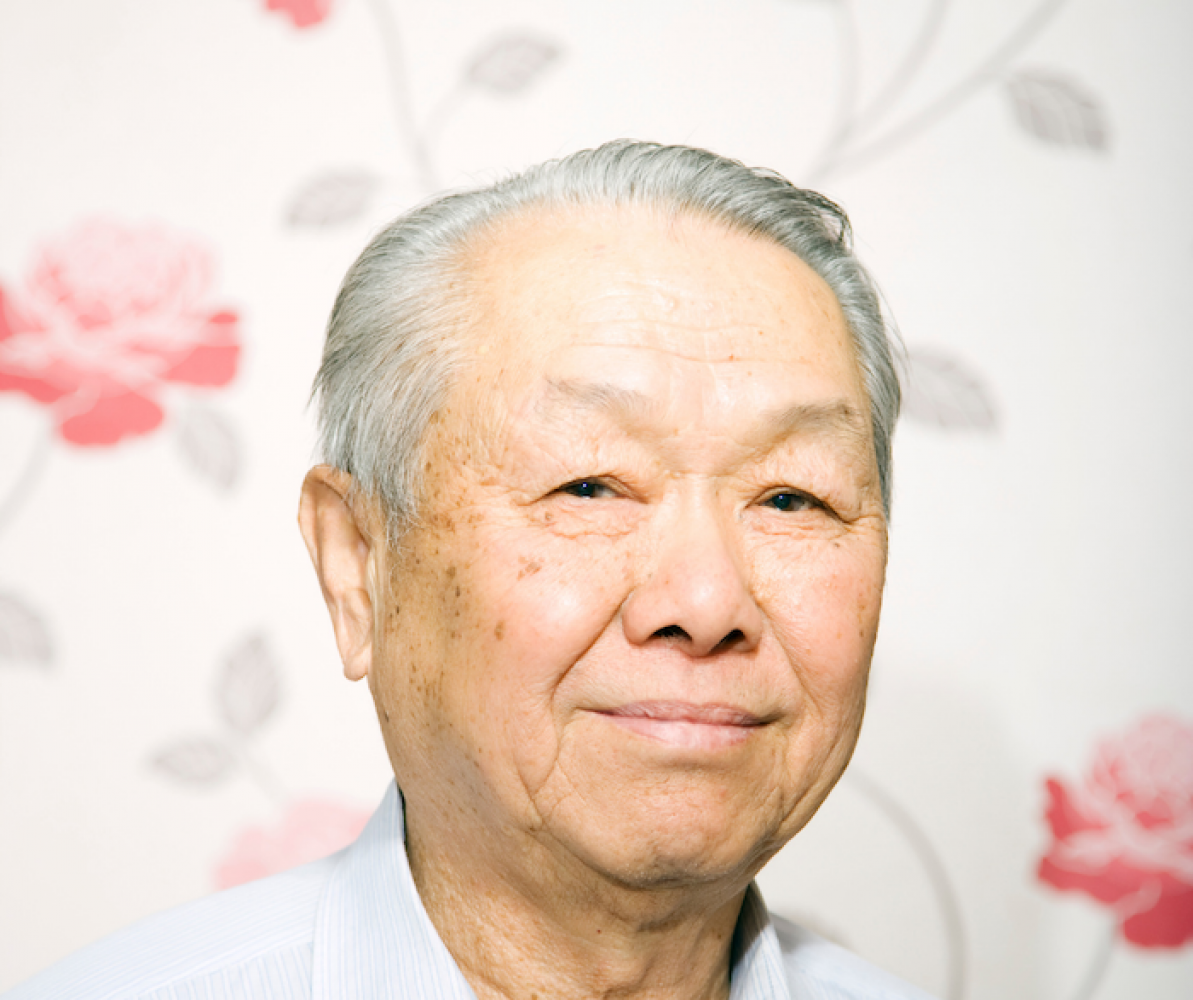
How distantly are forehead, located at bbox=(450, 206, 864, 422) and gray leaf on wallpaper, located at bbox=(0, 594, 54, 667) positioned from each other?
3.12 feet

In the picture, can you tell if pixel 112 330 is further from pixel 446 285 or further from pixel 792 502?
pixel 792 502

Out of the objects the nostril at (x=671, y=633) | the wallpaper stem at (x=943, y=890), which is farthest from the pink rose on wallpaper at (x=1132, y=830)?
the nostril at (x=671, y=633)

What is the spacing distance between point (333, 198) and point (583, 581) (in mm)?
968

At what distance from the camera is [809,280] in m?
1.02

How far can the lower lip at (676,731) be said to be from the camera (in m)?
0.85

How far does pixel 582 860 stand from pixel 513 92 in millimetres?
1157

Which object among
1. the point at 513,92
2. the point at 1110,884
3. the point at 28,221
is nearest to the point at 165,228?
the point at 28,221

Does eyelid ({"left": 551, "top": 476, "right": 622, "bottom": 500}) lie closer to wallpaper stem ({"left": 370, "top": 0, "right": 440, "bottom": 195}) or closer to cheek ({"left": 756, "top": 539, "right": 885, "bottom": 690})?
cheek ({"left": 756, "top": 539, "right": 885, "bottom": 690})

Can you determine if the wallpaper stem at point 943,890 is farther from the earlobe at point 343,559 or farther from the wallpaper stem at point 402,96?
the wallpaper stem at point 402,96

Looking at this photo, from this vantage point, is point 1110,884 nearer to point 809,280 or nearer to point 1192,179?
point 1192,179

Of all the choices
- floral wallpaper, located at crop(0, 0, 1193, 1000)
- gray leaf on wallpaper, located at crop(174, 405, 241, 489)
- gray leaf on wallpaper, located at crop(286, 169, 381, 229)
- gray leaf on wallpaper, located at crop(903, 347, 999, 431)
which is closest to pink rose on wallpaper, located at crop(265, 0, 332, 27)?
floral wallpaper, located at crop(0, 0, 1193, 1000)

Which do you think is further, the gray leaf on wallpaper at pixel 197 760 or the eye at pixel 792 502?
the gray leaf on wallpaper at pixel 197 760

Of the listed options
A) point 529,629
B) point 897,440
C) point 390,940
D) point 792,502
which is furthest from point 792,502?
point 897,440

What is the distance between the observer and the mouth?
85 centimetres
